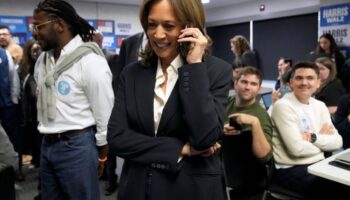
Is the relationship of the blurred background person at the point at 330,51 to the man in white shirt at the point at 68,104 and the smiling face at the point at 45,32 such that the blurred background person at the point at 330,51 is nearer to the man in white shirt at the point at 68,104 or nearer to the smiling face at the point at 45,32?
the man in white shirt at the point at 68,104

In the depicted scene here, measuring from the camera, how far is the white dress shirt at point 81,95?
1.64 m

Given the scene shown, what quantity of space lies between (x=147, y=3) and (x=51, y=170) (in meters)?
1.09

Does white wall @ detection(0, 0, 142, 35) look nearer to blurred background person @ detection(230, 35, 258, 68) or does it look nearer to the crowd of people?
blurred background person @ detection(230, 35, 258, 68)

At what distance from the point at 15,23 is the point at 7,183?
7242 millimetres

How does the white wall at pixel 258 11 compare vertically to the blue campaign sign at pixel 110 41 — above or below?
above

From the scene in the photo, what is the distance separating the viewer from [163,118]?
1045 mm

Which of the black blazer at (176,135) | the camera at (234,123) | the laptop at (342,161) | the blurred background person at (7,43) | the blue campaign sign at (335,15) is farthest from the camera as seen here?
the blue campaign sign at (335,15)

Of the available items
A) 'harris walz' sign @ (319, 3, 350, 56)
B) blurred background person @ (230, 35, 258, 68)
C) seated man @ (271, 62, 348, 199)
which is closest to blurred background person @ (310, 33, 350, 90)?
'harris walz' sign @ (319, 3, 350, 56)

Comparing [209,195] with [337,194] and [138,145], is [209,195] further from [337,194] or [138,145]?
[337,194]

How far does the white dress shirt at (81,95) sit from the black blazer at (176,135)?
564 millimetres

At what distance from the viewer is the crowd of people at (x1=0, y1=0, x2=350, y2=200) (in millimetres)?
1029

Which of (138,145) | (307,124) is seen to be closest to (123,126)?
(138,145)

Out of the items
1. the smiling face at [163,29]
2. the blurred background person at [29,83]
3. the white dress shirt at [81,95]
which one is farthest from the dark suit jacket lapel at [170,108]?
the blurred background person at [29,83]

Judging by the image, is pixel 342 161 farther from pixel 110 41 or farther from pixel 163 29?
pixel 110 41
